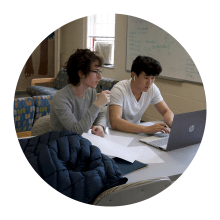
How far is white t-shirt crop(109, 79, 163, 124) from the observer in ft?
4.30

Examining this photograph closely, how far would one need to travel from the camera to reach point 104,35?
2.99m

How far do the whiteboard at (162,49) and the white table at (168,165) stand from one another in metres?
1.27

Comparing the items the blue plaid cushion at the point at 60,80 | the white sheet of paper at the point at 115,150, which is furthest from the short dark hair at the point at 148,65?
the blue plaid cushion at the point at 60,80

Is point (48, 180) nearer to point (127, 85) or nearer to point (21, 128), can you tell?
point (127, 85)

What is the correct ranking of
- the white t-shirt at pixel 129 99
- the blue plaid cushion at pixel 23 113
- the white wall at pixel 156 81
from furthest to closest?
the white wall at pixel 156 81 → the blue plaid cushion at pixel 23 113 → the white t-shirt at pixel 129 99

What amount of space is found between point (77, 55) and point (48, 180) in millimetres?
726

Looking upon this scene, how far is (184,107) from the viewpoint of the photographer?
2.17m

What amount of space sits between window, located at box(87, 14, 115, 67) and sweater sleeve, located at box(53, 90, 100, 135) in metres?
1.79

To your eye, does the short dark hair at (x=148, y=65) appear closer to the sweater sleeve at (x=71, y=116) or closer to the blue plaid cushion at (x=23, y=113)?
the sweater sleeve at (x=71, y=116)

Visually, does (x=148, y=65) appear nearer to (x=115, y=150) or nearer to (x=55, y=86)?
(x=115, y=150)

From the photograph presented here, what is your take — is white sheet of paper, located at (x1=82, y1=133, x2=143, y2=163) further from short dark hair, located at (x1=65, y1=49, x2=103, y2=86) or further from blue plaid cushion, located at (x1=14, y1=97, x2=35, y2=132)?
blue plaid cushion, located at (x1=14, y1=97, x2=35, y2=132)

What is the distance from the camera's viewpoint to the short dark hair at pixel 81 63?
3.81 ft

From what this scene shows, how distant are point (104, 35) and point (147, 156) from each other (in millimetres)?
2398

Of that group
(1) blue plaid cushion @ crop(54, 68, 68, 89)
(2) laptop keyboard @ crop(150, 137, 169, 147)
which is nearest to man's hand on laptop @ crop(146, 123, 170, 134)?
(2) laptop keyboard @ crop(150, 137, 169, 147)
